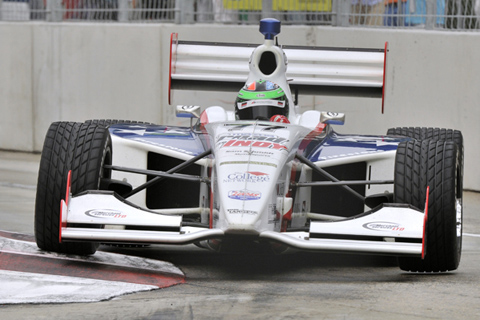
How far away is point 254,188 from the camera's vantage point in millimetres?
6488

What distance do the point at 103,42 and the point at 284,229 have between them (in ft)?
28.3

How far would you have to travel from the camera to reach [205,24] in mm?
14039

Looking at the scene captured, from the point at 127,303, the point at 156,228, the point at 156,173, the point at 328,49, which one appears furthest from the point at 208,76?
the point at 127,303

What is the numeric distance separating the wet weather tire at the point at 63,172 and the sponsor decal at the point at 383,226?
5.86 feet

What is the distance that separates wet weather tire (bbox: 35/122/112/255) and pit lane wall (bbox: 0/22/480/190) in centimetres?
569

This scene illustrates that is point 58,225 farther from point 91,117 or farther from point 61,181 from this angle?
point 91,117

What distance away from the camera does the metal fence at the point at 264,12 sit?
Result: 1205cm

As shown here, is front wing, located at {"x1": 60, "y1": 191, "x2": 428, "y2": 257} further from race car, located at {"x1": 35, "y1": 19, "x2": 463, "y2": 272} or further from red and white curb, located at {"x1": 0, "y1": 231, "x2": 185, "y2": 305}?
red and white curb, located at {"x1": 0, "y1": 231, "x2": 185, "y2": 305}

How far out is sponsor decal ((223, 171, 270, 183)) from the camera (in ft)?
21.5

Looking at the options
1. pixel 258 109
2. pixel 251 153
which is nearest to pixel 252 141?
pixel 251 153

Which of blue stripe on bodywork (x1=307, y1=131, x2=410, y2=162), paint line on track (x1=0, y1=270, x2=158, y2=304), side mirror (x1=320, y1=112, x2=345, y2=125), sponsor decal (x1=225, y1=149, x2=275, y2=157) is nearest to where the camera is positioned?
paint line on track (x1=0, y1=270, x2=158, y2=304)

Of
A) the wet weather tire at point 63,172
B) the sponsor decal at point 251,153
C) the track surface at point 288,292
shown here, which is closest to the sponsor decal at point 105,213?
the wet weather tire at point 63,172

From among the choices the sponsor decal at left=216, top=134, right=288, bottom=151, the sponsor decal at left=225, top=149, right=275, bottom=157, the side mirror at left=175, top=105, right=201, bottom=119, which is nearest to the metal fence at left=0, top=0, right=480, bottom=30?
the side mirror at left=175, top=105, right=201, bottom=119

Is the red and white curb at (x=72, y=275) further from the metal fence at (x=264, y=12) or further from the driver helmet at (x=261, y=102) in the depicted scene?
the metal fence at (x=264, y=12)
